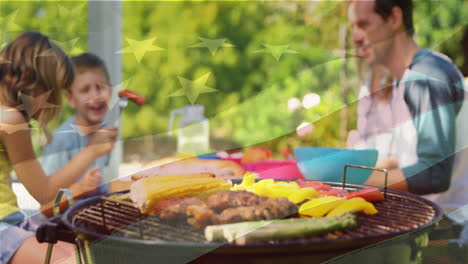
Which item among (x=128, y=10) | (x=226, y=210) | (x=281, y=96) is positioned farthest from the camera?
(x=281, y=96)

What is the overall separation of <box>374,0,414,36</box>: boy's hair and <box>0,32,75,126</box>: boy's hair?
63 centimetres

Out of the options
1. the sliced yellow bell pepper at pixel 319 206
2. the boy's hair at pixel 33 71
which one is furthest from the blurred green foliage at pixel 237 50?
the sliced yellow bell pepper at pixel 319 206

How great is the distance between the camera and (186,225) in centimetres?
56

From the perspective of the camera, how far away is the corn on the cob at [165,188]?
516mm

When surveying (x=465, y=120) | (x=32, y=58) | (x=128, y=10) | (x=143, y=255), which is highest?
(x=128, y=10)

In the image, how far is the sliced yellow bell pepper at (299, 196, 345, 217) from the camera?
571 mm

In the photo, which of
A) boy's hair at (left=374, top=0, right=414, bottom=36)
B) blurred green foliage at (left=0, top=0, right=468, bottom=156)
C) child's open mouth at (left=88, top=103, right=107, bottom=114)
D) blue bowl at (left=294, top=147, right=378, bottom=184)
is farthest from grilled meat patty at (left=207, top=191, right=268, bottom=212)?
boy's hair at (left=374, top=0, right=414, bottom=36)

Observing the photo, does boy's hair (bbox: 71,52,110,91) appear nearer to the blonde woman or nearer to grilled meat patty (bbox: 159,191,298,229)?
the blonde woman

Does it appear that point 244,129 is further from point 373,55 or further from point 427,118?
point 427,118

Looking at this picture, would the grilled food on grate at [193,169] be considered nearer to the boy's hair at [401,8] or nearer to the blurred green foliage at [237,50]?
the blurred green foliage at [237,50]

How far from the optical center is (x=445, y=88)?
0.99 m

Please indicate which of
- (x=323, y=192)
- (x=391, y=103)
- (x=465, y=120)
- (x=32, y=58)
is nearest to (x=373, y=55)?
(x=391, y=103)

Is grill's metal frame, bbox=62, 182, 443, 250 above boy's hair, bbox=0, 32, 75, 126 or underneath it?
underneath

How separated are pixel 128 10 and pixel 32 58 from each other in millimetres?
410
